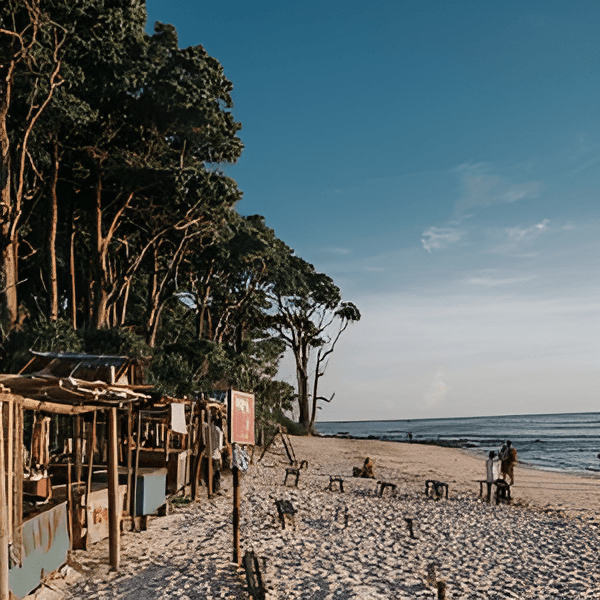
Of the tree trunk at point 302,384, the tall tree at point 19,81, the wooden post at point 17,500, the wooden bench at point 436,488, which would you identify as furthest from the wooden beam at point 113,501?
the tree trunk at point 302,384

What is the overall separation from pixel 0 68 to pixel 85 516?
1328 cm

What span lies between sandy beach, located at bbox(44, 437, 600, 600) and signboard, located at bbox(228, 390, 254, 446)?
6.47ft

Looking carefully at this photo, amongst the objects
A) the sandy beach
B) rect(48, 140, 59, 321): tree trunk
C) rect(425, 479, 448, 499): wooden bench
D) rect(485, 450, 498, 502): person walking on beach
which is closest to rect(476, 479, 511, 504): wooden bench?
rect(485, 450, 498, 502): person walking on beach

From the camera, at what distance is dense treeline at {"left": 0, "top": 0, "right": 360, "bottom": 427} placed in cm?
1652

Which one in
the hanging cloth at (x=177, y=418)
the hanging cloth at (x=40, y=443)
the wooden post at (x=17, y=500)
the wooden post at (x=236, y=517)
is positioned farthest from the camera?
the hanging cloth at (x=177, y=418)

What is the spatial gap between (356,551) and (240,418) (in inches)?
158

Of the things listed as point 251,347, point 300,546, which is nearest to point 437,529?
point 300,546

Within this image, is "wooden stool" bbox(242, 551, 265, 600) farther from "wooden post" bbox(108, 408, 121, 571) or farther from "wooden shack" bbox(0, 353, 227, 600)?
"wooden shack" bbox(0, 353, 227, 600)

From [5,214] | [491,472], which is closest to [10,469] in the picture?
[5,214]

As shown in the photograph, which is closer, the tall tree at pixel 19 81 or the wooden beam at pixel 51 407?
the wooden beam at pixel 51 407

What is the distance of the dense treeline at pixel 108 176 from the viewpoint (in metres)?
16.5

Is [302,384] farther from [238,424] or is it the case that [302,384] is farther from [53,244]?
[238,424]

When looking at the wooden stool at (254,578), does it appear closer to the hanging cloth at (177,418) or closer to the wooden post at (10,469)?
the wooden post at (10,469)

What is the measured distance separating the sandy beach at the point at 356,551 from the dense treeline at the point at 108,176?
7531 millimetres
